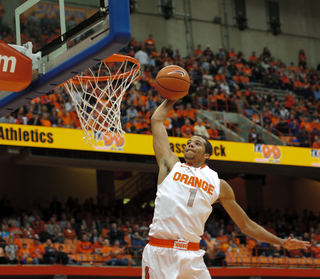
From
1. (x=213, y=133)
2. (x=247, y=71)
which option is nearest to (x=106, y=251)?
(x=213, y=133)

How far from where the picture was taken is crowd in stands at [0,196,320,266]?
39.1 feet

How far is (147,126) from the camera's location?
14.6 metres

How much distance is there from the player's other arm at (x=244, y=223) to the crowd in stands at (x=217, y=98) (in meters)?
8.49

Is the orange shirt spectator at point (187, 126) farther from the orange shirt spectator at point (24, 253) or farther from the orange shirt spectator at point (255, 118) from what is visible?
the orange shirt spectator at point (24, 253)

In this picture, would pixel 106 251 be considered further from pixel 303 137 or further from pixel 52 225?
pixel 303 137

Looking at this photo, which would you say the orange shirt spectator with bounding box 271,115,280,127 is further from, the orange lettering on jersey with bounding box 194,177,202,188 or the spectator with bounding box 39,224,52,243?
the orange lettering on jersey with bounding box 194,177,202,188

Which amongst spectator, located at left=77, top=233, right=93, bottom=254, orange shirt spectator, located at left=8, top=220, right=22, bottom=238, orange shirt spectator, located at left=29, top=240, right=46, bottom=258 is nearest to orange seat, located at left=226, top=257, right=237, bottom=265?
spectator, located at left=77, top=233, right=93, bottom=254

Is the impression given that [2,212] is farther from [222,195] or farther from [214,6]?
[214,6]

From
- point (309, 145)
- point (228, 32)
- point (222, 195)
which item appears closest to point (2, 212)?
point (309, 145)

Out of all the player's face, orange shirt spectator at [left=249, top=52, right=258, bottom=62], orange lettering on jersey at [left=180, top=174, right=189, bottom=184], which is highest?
orange shirt spectator at [left=249, top=52, right=258, bottom=62]

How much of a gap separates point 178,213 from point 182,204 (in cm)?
8

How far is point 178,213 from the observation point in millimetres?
4500

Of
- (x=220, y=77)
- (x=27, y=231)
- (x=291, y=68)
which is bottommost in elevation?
(x=27, y=231)

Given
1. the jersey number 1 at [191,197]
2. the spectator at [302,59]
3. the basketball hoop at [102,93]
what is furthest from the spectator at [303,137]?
the jersey number 1 at [191,197]
